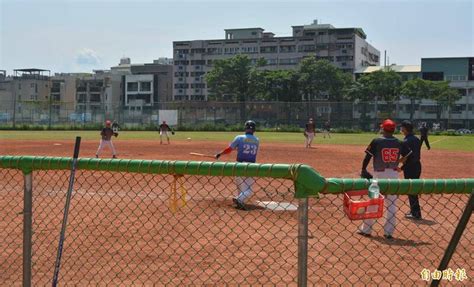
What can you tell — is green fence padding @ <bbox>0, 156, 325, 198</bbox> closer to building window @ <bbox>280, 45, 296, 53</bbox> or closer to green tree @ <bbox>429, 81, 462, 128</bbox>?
green tree @ <bbox>429, 81, 462, 128</bbox>

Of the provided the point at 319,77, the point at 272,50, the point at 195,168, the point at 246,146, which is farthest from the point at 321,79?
the point at 195,168

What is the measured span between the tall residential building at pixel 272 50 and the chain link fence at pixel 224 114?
125 feet

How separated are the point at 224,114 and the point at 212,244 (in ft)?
219

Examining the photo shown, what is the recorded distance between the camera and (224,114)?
7412 centimetres

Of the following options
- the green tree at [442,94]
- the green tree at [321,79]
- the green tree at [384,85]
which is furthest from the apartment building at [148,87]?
the green tree at [442,94]

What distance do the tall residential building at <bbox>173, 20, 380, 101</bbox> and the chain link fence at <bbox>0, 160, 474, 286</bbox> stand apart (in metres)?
102

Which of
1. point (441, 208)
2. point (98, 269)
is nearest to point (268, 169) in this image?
point (98, 269)

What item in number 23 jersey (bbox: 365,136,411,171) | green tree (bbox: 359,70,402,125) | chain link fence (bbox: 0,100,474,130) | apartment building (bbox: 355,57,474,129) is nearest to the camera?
number 23 jersey (bbox: 365,136,411,171)

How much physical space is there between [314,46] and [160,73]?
129ft

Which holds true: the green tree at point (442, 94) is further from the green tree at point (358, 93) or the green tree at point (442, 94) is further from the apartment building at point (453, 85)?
the green tree at point (358, 93)

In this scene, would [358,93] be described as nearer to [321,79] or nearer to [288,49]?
[321,79]

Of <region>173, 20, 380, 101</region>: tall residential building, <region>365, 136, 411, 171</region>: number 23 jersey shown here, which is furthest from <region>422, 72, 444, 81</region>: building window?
<region>365, 136, 411, 171</region>: number 23 jersey

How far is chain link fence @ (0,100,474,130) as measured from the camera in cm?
7019

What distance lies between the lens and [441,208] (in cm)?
1100
